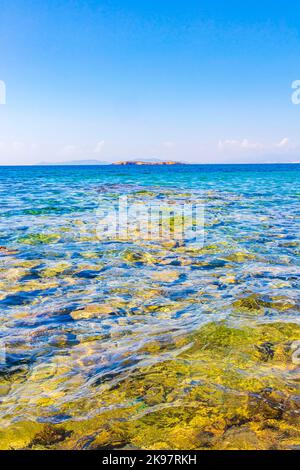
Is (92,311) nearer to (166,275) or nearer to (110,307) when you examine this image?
(110,307)

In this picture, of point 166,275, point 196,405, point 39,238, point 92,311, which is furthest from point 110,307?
point 39,238

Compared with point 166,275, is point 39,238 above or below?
above

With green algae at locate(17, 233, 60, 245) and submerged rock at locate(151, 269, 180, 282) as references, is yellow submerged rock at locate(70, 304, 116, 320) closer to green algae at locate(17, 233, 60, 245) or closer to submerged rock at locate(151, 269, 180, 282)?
submerged rock at locate(151, 269, 180, 282)

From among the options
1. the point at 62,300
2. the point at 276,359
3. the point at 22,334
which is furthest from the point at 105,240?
the point at 276,359

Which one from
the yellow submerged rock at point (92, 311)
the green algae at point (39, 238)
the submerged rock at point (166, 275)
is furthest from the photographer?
the green algae at point (39, 238)

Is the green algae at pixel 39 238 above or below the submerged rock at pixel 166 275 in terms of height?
above

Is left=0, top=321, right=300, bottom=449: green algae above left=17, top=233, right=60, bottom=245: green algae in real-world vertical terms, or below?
below

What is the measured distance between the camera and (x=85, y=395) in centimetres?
322

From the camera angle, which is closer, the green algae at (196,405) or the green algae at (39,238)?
the green algae at (196,405)

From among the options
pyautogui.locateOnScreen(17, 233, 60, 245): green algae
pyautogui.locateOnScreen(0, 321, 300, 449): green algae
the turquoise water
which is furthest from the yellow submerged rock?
pyautogui.locateOnScreen(17, 233, 60, 245): green algae

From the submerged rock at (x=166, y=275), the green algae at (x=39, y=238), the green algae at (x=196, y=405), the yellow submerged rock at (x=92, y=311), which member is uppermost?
the green algae at (x=39, y=238)

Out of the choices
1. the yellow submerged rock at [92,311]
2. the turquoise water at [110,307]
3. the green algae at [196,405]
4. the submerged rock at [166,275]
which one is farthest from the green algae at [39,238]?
the green algae at [196,405]

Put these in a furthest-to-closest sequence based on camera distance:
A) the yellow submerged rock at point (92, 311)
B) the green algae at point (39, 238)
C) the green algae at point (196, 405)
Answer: the green algae at point (39, 238) → the yellow submerged rock at point (92, 311) → the green algae at point (196, 405)

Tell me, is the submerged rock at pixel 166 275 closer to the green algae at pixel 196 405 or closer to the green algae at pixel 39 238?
the green algae at pixel 196 405
